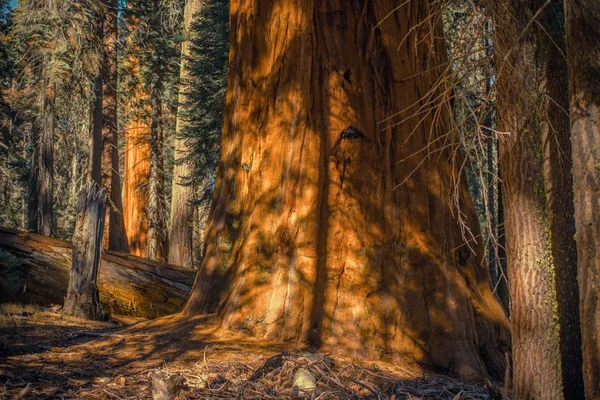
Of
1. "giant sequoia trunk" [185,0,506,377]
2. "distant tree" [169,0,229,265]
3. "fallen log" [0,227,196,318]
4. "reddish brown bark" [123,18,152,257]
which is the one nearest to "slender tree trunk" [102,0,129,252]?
"reddish brown bark" [123,18,152,257]

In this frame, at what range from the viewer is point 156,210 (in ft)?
60.9

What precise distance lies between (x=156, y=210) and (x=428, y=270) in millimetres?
13867

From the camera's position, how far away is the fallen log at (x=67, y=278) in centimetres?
895

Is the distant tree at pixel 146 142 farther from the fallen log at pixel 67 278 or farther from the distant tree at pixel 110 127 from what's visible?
the fallen log at pixel 67 278

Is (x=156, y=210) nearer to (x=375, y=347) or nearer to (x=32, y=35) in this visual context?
(x=32, y=35)

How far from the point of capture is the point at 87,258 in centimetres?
812

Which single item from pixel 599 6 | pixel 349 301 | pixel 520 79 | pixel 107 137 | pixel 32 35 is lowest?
pixel 349 301

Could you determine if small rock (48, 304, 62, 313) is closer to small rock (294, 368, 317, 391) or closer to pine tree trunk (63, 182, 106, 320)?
pine tree trunk (63, 182, 106, 320)

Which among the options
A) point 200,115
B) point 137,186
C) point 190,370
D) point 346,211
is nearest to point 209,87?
point 200,115

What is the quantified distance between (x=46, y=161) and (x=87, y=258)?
9377 millimetres

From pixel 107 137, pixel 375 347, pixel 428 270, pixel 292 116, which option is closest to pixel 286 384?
pixel 375 347

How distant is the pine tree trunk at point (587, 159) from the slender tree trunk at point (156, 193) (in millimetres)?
15938

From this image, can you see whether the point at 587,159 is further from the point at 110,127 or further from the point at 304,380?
the point at 110,127

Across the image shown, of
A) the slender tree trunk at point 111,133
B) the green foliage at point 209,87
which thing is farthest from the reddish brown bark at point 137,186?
the green foliage at point 209,87
